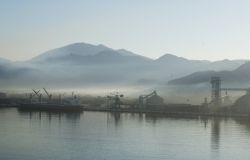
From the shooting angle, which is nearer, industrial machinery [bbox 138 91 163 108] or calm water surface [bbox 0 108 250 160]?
calm water surface [bbox 0 108 250 160]

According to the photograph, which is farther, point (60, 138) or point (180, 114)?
point (180, 114)

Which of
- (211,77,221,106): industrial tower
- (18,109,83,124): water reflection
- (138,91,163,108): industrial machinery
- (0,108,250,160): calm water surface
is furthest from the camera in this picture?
(138,91,163,108): industrial machinery

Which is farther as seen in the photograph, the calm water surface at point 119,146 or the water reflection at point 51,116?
the water reflection at point 51,116

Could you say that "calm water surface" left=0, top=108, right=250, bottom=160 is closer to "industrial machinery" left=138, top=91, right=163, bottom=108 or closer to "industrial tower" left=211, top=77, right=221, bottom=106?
"industrial tower" left=211, top=77, right=221, bottom=106

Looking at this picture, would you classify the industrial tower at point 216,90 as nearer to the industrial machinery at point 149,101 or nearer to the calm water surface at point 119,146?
the industrial machinery at point 149,101

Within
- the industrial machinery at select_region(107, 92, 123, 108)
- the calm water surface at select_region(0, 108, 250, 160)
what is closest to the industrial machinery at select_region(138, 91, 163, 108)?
the industrial machinery at select_region(107, 92, 123, 108)

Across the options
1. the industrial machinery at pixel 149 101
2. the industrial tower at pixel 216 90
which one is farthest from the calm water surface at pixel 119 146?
the industrial machinery at pixel 149 101

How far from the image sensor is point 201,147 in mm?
30156

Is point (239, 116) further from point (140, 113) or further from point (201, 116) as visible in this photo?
point (140, 113)

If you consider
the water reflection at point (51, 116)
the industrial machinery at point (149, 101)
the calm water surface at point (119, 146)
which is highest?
the industrial machinery at point (149, 101)

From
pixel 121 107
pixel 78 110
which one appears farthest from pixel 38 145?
pixel 121 107

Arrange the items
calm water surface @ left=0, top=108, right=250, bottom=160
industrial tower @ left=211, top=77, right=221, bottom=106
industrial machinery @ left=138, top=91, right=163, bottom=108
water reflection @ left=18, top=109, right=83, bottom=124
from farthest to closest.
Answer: industrial machinery @ left=138, top=91, right=163, bottom=108 → industrial tower @ left=211, top=77, right=221, bottom=106 → water reflection @ left=18, top=109, right=83, bottom=124 → calm water surface @ left=0, top=108, right=250, bottom=160

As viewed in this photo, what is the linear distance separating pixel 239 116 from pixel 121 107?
72.7ft

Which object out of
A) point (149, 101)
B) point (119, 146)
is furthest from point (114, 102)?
point (119, 146)
